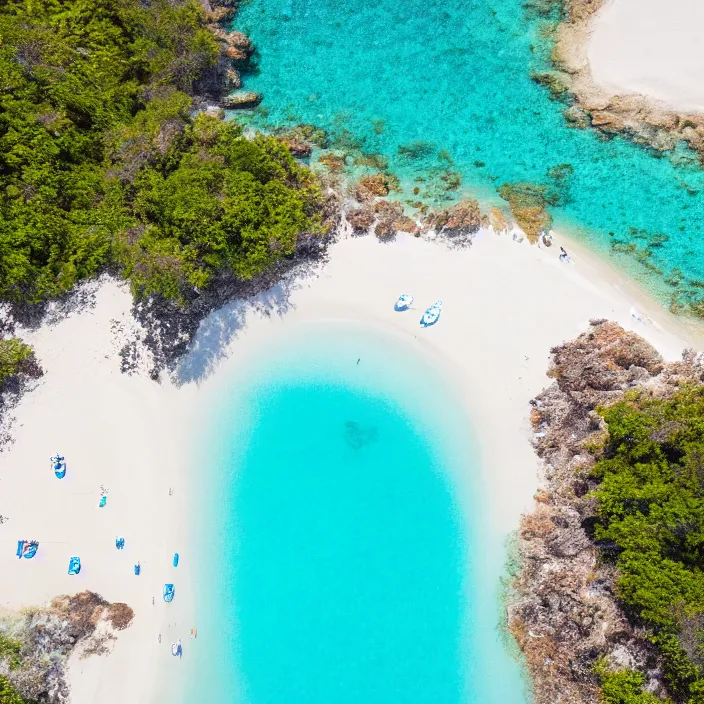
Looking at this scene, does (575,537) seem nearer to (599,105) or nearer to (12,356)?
(599,105)

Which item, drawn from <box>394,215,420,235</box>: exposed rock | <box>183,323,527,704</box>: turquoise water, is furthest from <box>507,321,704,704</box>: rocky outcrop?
<box>394,215,420,235</box>: exposed rock

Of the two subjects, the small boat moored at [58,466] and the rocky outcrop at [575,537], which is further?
the small boat moored at [58,466]

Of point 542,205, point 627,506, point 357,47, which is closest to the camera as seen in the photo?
point 627,506

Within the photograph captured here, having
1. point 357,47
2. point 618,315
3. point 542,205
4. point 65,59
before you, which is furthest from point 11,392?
point 618,315

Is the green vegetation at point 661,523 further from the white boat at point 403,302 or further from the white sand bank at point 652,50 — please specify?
the white sand bank at point 652,50

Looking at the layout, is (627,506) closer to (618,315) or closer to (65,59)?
(618,315)

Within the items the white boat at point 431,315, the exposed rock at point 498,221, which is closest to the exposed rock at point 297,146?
the exposed rock at point 498,221
